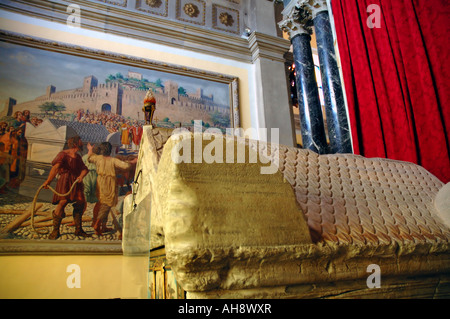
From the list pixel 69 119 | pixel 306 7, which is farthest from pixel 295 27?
pixel 69 119

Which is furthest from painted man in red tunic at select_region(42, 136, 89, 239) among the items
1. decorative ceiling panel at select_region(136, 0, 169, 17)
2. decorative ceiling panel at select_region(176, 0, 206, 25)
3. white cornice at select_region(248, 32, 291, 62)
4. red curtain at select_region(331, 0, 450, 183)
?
white cornice at select_region(248, 32, 291, 62)

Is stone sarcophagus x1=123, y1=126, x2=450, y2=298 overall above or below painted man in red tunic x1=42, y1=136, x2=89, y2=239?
below

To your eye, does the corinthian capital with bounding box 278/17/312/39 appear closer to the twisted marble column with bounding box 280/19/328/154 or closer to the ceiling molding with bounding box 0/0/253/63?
the twisted marble column with bounding box 280/19/328/154

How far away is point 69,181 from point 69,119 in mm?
932

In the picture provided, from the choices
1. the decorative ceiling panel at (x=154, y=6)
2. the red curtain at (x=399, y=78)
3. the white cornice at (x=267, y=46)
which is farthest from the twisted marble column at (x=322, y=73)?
the decorative ceiling panel at (x=154, y=6)

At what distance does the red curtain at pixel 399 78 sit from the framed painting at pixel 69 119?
2.33m

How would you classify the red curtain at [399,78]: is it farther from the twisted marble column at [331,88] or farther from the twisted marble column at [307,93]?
the twisted marble column at [307,93]

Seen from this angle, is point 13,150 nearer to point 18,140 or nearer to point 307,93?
point 18,140

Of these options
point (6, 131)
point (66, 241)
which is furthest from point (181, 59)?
point (66, 241)

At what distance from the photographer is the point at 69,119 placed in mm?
4160

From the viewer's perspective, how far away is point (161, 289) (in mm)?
1321

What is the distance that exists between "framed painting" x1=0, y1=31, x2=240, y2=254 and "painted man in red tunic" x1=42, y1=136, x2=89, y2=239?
2 cm

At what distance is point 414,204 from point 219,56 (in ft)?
16.3

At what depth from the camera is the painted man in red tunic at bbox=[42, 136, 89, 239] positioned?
3652 millimetres
